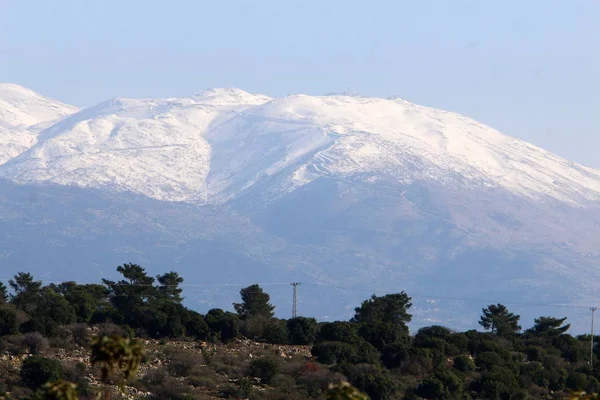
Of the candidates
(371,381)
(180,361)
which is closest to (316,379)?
(371,381)

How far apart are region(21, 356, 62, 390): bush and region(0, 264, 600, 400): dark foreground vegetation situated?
4cm

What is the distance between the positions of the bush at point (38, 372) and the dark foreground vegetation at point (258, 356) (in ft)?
0.14

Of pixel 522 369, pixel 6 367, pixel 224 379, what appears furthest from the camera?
pixel 522 369

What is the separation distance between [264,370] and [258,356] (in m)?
4.30

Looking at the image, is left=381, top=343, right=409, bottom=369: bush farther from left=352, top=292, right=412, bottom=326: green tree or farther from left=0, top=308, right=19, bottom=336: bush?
left=352, top=292, right=412, bottom=326: green tree

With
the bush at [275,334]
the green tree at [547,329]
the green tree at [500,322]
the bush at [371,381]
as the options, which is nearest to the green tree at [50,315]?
the bush at [275,334]

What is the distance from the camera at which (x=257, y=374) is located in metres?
43.6

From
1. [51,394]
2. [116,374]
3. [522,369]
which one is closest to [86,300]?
[116,374]

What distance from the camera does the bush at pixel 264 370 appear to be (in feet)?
142

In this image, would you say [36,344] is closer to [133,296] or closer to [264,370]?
[264,370]

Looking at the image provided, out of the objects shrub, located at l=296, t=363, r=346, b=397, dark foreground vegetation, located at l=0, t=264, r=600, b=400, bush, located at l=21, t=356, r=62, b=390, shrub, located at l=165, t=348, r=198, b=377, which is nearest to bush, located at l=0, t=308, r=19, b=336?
dark foreground vegetation, located at l=0, t=264, r=600, b=400

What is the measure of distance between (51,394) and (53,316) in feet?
90.5

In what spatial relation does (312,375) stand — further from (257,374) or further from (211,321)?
(211,321)

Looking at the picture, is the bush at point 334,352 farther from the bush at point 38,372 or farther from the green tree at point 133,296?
the bush at point 38,372
